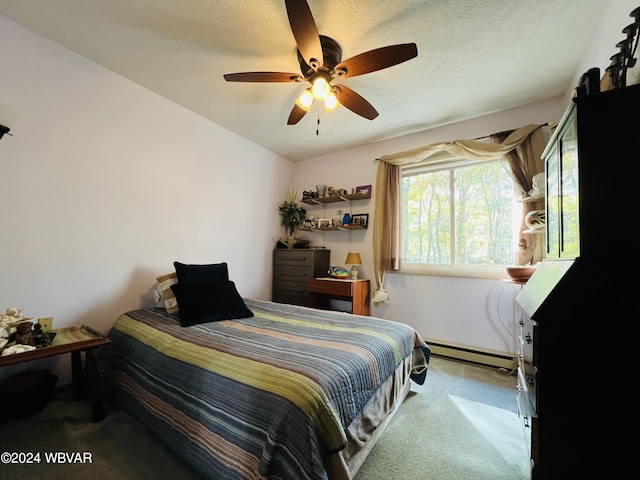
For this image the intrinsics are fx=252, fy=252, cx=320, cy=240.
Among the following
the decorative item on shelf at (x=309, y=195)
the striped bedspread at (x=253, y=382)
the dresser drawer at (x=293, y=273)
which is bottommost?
the striped bedspread at (x=253, y=382)

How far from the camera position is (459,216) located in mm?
2994

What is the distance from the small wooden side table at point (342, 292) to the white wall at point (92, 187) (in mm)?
1278

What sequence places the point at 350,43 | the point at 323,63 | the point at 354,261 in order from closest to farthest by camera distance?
the point at 323,63 → the point at 350,43 → the point at 354,261

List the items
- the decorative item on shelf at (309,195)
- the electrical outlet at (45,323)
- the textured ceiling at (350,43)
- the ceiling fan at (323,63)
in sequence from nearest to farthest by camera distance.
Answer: the ceiling fan at (323,63) → the textured ceiling at (350,43) → the electrical outlet at (45,323) → the decorative item on shelf at (309,195)

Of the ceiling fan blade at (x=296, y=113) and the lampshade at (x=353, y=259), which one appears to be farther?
the lampshade at (x=353, y=259)

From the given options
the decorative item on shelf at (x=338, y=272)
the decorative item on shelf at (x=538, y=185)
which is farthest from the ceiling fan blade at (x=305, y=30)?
the decorative item on shelf at (x=338, y=272)

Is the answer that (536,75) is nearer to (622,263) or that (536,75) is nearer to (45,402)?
(622,263)

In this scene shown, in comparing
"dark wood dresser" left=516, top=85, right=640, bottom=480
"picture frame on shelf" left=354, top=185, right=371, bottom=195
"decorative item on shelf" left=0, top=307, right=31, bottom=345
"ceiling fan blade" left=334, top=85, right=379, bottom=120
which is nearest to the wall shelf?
"picture frame on shelf" left=354, top=185, right=371, bottom=195

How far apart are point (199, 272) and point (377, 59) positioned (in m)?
2.30

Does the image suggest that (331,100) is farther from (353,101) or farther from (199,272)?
(199,272)

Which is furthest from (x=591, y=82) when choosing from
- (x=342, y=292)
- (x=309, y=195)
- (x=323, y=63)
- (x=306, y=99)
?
(x=309, y=195)

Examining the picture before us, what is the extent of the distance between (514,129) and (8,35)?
4.34 metres

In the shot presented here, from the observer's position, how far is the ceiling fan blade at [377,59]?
147 cm

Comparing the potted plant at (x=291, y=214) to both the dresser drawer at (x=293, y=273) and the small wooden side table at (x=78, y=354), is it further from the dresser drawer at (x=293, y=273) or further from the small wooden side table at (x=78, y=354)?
the small wooden side table at (x=78, y=354)
